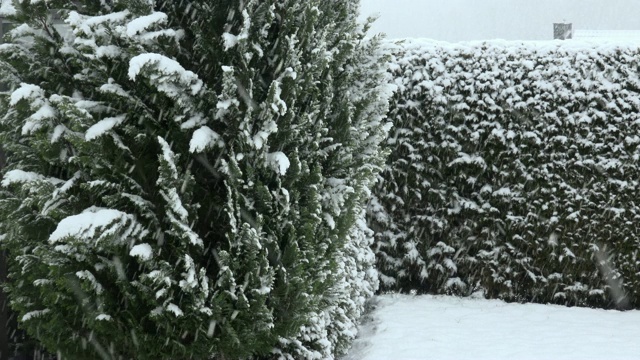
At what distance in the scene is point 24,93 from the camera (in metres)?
3.61

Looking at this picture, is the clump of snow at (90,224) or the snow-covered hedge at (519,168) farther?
the snow-covered hedge at (519,168)

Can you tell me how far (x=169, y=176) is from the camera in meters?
3.44

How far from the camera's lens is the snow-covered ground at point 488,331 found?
5.32 metres

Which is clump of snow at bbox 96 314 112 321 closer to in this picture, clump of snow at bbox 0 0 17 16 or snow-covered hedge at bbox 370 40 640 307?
clump of snow at bbox 0 0 17 16

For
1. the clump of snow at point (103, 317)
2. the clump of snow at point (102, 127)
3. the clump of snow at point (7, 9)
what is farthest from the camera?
the clump of snow at point (7, 9)

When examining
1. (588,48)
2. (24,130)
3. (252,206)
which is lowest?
(252,206)

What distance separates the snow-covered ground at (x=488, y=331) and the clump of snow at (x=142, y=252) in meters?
2.24

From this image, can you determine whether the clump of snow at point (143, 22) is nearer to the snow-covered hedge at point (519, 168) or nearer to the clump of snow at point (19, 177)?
the clump of snow at point (19, 177)

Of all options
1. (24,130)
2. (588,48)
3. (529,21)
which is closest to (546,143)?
(588,48)

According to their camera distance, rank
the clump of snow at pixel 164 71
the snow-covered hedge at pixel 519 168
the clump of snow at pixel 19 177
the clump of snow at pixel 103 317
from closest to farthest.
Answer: the clump of snow at pixel 164 71 < the clump of snow at pixel 103 317 < the clump of snow at pixel 19 177 < the snow-covered hedge at pixel 519 168

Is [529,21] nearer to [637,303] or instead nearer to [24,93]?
[637,303]

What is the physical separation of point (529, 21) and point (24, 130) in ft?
119

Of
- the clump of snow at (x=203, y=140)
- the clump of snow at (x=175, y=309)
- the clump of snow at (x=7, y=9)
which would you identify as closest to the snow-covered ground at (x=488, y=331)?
the clump of snow at (x=175, y=309)

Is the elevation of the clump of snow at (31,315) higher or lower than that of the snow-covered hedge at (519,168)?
lower
